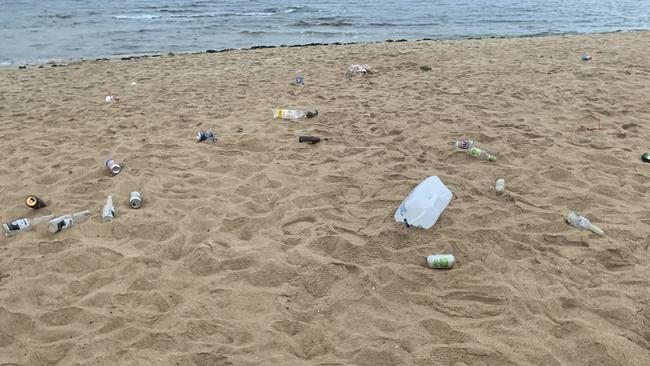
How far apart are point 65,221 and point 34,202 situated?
0.52 meters

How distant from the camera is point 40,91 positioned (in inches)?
357

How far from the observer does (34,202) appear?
4328 millimetres

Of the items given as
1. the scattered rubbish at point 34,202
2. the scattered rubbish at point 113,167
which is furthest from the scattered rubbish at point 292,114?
the scattered rubbish at point 34,202

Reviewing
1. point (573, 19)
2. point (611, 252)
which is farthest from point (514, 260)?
point (573, 19)

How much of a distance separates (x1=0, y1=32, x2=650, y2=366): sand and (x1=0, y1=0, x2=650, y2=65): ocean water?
907 cm

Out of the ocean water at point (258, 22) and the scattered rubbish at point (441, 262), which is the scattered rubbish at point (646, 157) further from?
the ocean water at point (258, 22)

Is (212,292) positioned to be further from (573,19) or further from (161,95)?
(573,19)

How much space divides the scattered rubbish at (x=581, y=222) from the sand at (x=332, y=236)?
Result: 0.24ft

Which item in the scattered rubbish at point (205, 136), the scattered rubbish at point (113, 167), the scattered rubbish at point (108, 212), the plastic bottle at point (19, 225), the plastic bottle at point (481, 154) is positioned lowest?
the plastic bottle at point (19, 225)

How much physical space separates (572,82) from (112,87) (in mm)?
8766

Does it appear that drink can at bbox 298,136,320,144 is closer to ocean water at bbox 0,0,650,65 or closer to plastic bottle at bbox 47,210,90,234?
plastic bottle at bbox 47,210,90,234

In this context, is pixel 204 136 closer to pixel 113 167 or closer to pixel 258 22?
pixel 113 167

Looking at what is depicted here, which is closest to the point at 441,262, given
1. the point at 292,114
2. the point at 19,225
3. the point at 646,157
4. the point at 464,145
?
the point at 464,145

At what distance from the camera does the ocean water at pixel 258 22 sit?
15547mm
